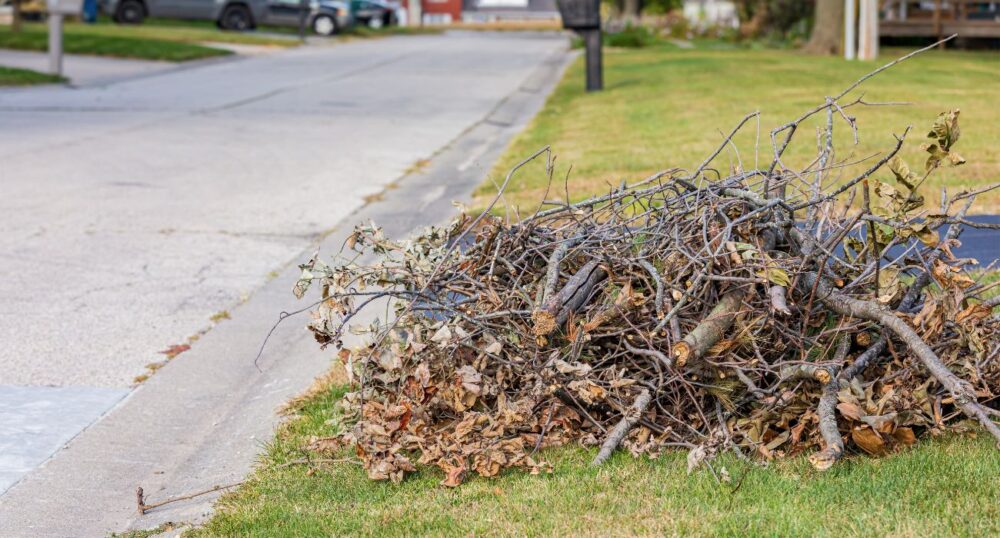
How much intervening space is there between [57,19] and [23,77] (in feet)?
4.44

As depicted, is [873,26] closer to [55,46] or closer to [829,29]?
[829,29]

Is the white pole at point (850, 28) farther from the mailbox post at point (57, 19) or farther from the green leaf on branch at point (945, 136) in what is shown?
the green leaf on branch at point (945, 136)

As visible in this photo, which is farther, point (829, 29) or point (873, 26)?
point (829, 29)

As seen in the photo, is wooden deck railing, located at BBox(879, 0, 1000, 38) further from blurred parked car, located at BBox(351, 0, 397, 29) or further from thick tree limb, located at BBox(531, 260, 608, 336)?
thick tree limb, located at BBox(531, 260, 608, 336)

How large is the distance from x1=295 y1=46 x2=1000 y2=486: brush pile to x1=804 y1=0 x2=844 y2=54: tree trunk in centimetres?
2717

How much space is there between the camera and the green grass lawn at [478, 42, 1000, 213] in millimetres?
10836

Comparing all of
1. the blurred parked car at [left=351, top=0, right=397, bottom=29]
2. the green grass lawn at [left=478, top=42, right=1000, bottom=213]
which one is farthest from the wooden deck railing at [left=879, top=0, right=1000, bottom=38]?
the blurred parked car at [left=351, top=0, right=397, bottom=29]

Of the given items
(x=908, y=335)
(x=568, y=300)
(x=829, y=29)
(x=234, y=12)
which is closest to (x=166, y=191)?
(x=568, y=300)

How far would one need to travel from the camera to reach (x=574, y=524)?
3.77 meters

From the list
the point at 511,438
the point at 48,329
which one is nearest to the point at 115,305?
the point at 48,329

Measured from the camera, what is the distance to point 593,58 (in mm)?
20312

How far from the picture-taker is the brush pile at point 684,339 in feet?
14.2

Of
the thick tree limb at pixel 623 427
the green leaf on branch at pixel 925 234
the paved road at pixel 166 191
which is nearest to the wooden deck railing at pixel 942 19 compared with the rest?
the paved road at pixel 166 191

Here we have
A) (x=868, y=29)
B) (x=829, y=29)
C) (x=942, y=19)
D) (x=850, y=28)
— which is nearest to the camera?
(x=868, y=29)
